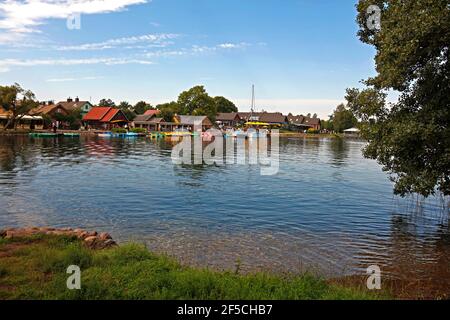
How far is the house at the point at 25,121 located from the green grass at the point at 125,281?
283 ft

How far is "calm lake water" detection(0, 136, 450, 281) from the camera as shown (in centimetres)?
1370

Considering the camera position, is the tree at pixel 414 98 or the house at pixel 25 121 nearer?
the tree at pixel 414 98

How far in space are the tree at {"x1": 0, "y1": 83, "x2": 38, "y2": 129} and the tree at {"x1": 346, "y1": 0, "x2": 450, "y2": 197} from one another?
7969cm

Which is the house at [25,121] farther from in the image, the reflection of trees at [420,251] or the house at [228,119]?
the house at [228,119]

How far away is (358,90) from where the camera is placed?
1786 cm

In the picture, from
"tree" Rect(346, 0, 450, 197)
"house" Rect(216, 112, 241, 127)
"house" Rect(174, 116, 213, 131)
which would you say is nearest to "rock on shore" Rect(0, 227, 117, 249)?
"tree" Rect(346, 0, 450, 197)

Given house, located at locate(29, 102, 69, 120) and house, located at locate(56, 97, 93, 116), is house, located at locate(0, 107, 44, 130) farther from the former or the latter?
house, located at locate(56, 97, 93, 116)

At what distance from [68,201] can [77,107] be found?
104711 mm

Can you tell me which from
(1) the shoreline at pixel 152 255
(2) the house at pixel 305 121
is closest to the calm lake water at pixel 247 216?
(1) the shoreline at pixel 152 255

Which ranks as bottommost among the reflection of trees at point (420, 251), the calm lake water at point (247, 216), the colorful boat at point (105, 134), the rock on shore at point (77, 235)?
the reflection of trees at point (420, 251)

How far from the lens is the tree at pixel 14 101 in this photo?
252 feet

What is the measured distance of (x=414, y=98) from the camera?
52.6 ft

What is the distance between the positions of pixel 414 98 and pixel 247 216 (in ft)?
32.3
